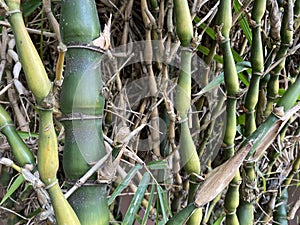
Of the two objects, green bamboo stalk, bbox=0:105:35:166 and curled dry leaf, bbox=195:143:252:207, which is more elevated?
green bamboo stalk, bbox=0:105:35:166

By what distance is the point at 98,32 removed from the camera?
30 centimetres

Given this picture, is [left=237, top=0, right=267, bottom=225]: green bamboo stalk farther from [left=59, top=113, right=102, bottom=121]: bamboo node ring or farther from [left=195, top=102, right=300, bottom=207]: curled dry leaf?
[left=59, top=113, right=102, bottom=121]: bamboo node ring

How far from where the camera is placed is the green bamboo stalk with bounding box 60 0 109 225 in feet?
0.96

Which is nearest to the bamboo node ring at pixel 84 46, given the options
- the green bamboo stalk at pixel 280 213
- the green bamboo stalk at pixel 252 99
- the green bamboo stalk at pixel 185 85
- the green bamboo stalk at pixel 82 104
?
the green bamboo stalk at pixel 82 104

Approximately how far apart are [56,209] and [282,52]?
1.27 feet

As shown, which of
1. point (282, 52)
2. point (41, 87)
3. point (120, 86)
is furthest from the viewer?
point (120, 86)

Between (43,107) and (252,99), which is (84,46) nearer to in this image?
(43,107)

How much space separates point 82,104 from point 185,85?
127mm

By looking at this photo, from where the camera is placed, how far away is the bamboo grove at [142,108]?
29cm

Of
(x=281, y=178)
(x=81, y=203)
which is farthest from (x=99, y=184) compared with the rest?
(x=281, y=178)

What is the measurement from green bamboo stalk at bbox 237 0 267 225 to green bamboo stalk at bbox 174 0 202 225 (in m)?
0.12

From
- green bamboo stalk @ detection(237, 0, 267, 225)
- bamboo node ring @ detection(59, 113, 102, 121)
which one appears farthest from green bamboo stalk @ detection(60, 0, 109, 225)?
green bamboo stalk @ detection(237, 0, 267, 225)

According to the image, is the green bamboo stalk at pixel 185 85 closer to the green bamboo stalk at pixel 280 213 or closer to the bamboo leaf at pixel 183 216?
the bamboo leaf at pixel 183 216

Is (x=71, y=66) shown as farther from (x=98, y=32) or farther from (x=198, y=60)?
(x=198, y=60)
